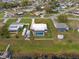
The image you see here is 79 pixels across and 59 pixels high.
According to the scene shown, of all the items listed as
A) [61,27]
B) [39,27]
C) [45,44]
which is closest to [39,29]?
[39,27]

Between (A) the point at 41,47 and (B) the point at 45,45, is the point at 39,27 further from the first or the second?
(A) the point at 41,47

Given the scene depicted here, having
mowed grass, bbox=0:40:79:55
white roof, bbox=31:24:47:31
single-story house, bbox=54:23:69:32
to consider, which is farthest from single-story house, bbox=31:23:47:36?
mowed grass, bbox=0:40:79:55

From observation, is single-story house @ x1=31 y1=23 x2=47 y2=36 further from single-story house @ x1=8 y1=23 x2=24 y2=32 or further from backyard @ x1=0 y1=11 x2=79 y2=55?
single-story house @ x1=8 y1=23 x2=24 y2=32

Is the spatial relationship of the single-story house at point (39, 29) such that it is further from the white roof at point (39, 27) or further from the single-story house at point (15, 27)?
the single-story house at point (15, 27)

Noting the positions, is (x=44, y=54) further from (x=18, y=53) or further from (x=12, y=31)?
(x=12, y=31)

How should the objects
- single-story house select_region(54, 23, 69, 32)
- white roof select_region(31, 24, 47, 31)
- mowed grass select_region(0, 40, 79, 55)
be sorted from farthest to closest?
single-story house select_region(54, 23, 69, 32) < white roof select_region(31, 24, 47, 31) < mowed grass select_region(0, 40, 79, 55)

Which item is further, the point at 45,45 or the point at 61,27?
the point at 61,27

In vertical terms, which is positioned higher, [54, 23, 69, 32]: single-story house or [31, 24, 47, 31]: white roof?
[31, 24, 47, 31]: white roof

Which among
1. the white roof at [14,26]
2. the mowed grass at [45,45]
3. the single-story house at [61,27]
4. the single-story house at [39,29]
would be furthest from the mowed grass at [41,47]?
the single-story house at [61,27]

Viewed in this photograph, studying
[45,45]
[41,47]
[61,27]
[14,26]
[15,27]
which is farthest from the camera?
[14,26]
